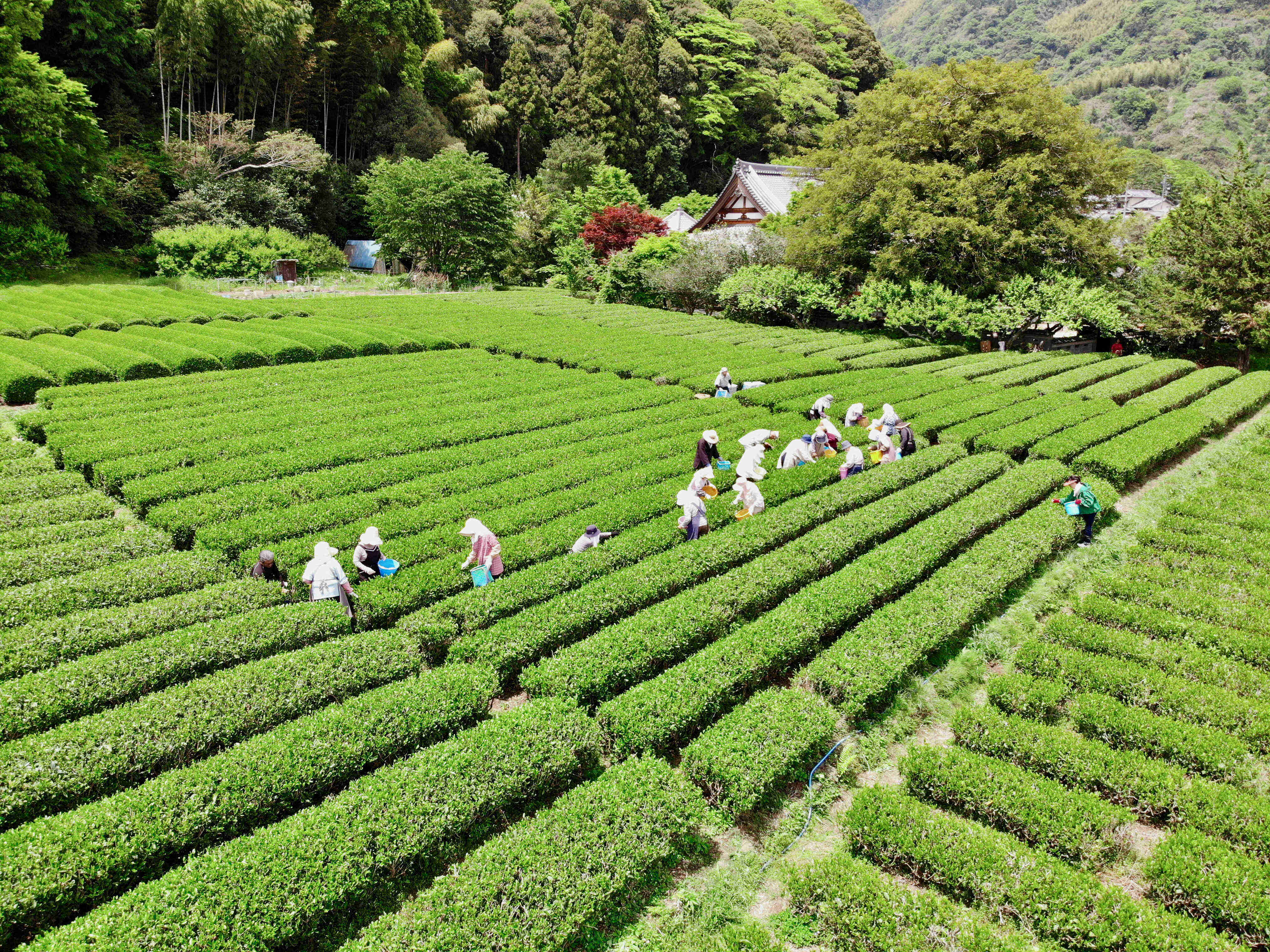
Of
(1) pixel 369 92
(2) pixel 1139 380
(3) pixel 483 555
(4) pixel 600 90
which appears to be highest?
(4) pixel 600 90

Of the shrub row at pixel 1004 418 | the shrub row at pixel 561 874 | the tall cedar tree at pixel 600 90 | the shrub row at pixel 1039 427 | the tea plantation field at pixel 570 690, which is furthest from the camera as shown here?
the tall cedar tree at pixel 600 90

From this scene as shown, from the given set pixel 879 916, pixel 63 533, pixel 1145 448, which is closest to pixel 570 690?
pixel 879 916

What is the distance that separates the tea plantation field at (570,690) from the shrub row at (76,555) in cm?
6

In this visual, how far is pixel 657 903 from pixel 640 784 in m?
1.03

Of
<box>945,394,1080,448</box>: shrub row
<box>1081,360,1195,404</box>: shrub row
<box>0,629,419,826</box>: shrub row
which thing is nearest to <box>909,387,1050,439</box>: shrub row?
<box>945,394,1080,448</box>: shrub row

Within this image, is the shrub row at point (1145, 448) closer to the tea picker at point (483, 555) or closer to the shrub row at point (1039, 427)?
the shrub row at point (1039, 427)

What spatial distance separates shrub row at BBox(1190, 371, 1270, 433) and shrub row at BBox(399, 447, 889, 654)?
522 inches

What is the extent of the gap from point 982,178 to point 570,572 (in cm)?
2949

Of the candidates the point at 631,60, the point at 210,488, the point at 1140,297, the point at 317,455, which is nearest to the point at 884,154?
the point at 1140,297

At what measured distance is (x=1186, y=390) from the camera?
24.0 m

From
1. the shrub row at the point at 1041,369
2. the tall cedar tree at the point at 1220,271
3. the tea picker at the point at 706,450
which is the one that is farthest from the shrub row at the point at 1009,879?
the tall cedar tree at the point at 1220,271

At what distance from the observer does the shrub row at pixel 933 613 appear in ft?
28.3

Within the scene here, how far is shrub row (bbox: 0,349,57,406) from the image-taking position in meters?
19.1

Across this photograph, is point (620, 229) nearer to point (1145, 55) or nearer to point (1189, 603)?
point (1189, 603)
